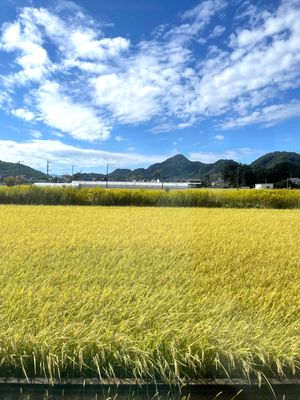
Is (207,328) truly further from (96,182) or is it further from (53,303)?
(96,182)

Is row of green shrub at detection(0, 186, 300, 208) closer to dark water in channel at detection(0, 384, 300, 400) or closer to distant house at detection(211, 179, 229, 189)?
distant house at detection(211, 179, 229, 189)

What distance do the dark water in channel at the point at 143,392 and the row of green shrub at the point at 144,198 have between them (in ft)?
52.8

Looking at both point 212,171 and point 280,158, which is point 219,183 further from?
point 280,158

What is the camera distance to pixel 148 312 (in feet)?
9.45

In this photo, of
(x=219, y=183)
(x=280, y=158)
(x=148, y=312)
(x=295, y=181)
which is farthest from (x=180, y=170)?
(x=148, y=312)

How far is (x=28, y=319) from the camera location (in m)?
2.67

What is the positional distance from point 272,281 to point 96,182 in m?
27.0

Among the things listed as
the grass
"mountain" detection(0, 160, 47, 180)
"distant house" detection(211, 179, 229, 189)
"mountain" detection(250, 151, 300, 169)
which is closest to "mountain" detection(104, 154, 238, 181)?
"distant house" detection(211, 179, 229, 189)

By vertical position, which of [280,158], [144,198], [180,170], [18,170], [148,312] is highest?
[280,158]

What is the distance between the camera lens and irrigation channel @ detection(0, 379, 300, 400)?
2.03 meters

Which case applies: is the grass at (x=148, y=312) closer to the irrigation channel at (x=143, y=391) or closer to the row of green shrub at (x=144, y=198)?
the irrigation channel at (x=143, y=391)

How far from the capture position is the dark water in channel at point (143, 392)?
2025 mm

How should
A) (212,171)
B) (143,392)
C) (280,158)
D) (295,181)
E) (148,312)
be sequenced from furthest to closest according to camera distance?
(212,171) < (295,181) < (280,158) < (148,312) < (143,392)

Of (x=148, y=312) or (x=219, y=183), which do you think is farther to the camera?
(x=219, y=183)
